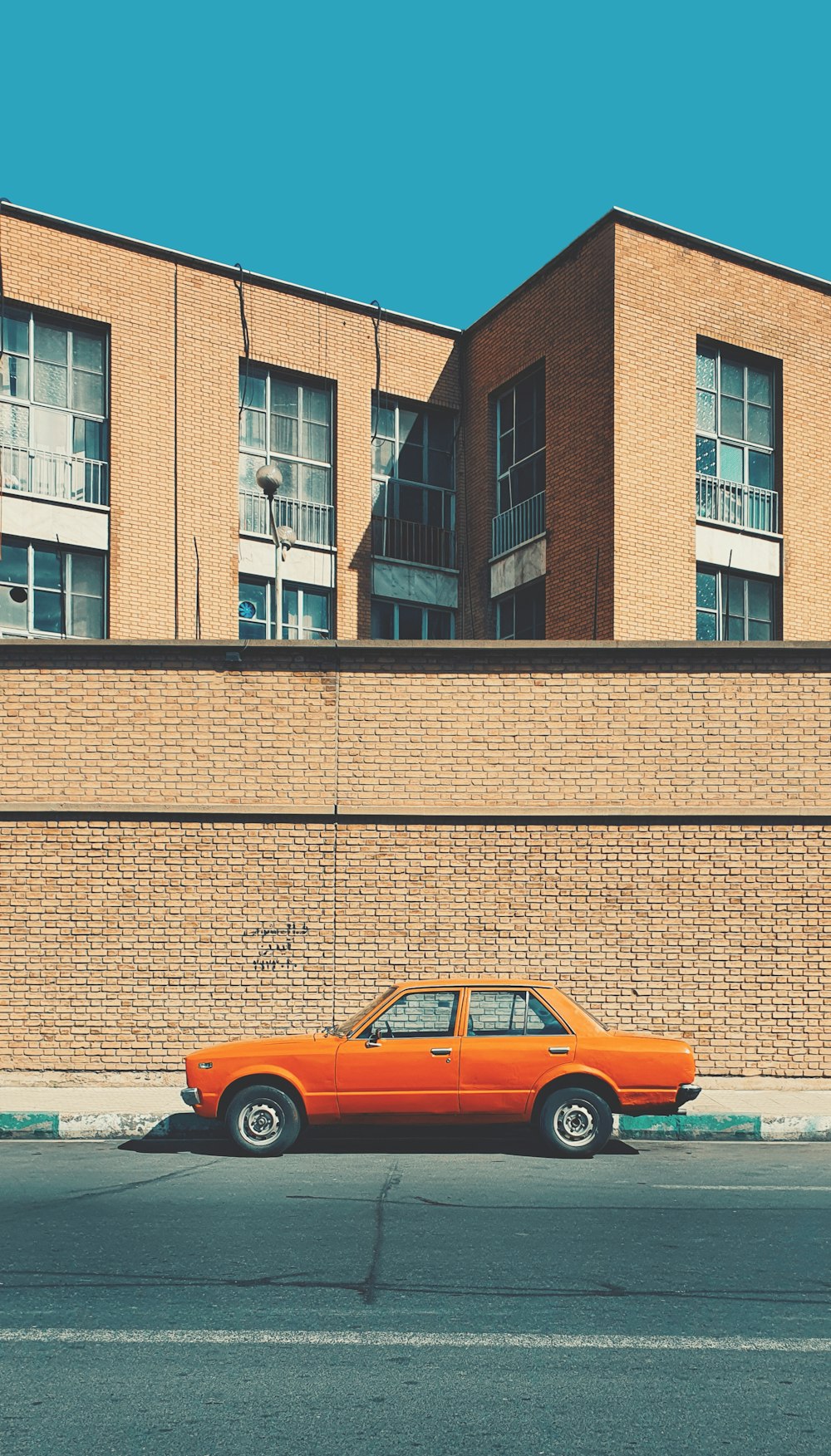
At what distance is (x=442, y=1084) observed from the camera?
11031mm

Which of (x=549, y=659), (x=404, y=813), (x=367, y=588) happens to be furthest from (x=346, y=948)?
(x=367, y=588)

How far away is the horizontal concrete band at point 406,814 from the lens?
1533cm

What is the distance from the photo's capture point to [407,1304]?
21.1 feet

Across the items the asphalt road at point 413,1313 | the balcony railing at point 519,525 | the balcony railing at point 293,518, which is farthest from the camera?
the balcony railing at point 293,518

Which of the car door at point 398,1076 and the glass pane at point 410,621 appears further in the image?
the glass pane at point 410,621

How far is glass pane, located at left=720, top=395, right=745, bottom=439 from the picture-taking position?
23.0 m

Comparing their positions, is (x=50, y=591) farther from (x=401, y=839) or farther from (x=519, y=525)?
(x=401, y=839)

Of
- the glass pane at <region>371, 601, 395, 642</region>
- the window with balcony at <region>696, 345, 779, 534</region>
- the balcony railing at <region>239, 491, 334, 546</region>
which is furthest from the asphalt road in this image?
the glass pane at <region>371, 601, 395, 642</region>

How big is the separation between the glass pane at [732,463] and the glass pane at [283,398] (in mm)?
7770

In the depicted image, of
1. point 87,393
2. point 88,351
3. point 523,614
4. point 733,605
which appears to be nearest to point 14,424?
point 87,393

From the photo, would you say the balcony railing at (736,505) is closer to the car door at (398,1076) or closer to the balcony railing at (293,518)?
the balcony railing at (293,518)

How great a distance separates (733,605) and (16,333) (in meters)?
12.7

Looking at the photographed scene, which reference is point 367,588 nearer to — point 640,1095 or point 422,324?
point 422,324

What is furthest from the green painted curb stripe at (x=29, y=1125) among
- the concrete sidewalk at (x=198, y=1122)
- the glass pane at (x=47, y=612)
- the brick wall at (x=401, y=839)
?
the glass pane at (x=47, y=612)
